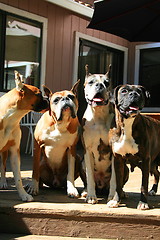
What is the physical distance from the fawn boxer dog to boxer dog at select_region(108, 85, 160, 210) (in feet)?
1.63

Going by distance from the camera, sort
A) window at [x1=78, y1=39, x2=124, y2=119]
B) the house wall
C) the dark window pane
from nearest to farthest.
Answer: the house wall
window at [x1=78, y1=39, x2=124, y2=119]
the dark window pane

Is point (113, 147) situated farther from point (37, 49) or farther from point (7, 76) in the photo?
point (37, 49)

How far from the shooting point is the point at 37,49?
28.1 ft

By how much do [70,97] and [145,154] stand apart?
0.91m

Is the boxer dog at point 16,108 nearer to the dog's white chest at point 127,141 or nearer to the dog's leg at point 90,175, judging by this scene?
the dog's leg at point 90,175

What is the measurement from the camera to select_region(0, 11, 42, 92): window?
774 cm

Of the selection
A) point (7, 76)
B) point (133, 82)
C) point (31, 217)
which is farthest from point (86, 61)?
point (31, 217)

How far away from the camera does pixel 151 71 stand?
415 inches

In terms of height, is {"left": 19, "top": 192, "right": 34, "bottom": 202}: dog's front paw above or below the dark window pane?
below

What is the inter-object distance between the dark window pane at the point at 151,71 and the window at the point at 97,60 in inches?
23.0

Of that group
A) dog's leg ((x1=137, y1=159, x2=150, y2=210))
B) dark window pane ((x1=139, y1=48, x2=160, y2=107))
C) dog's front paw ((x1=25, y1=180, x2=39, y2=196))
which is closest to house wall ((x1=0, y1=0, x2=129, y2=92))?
dark window pane ((x1=139, y1=48, x2=160, y2=107))

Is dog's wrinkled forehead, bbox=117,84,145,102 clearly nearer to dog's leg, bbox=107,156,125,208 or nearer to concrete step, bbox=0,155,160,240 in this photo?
dog's leg, bbox=107,156,125,208

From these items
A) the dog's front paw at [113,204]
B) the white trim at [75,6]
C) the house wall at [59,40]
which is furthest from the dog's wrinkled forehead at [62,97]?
the house wall at [59,40]

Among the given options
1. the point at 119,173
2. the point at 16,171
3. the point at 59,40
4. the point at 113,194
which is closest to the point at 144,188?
the point at 119,173
